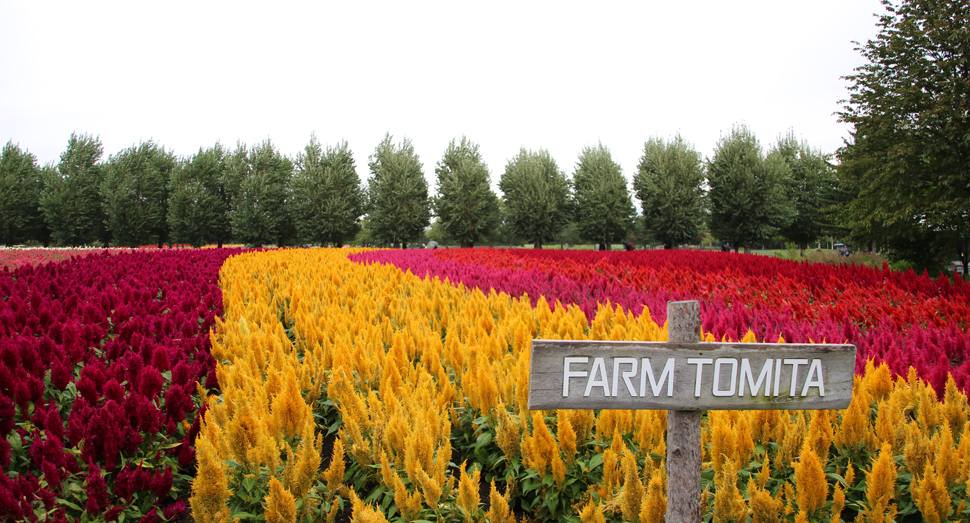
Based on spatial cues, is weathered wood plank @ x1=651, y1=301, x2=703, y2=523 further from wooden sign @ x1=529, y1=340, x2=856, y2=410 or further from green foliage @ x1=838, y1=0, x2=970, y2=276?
green foliage @ x1=838, y1=0, x2=970, y2=276

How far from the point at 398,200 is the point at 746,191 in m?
23.6

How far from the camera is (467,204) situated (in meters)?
37.9

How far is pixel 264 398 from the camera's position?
2438mm

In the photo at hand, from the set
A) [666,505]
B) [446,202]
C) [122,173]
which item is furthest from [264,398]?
[122,173]

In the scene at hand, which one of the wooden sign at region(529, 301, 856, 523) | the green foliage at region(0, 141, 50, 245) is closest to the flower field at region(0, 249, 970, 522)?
the wooden sign at region(529, 301, 856, 523)

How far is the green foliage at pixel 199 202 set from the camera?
119 ft

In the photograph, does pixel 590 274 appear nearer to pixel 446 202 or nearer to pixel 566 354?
pixel 566 354

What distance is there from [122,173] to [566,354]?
4778 cm

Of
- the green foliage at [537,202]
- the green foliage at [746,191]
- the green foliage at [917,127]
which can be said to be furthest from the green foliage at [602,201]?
the green foliage at [917,127]

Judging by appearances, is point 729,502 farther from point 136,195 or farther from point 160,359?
Answer: point 136,195

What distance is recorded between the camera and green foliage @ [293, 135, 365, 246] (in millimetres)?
36969

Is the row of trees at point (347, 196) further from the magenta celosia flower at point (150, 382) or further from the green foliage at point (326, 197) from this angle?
the magenta celosia flower at point (150, 382)

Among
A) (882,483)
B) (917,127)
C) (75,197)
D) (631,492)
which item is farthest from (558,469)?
(75,197)

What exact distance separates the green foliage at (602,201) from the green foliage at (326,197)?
17.5 metres
